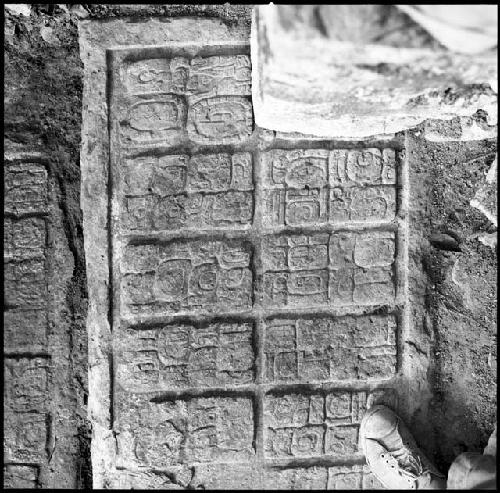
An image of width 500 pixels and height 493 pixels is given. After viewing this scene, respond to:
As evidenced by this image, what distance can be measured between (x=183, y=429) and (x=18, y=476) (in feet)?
2.80

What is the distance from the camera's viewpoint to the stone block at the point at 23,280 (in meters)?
2.61

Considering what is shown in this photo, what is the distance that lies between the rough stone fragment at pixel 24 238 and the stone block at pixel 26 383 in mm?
492

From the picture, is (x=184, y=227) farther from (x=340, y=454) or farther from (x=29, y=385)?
(x=340, y=454)

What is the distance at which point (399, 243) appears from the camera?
2.52 m

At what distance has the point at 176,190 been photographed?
247 centimetres

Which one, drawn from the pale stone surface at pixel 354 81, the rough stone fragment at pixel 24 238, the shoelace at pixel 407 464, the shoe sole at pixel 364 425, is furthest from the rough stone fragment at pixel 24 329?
the shoelace at pixel 407 464

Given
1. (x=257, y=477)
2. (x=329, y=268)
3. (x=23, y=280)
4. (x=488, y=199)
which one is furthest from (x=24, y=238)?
(x=488, y=199)

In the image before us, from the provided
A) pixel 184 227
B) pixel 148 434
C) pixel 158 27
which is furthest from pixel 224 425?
pixel 158 27

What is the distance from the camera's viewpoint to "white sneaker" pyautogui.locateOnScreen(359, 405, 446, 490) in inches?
96.2

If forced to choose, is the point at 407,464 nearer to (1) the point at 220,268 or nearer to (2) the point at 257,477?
(2) the point at 257,477

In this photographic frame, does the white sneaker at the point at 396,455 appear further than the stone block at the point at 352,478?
No

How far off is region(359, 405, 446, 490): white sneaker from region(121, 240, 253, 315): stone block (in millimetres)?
775

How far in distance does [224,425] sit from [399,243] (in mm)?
1126

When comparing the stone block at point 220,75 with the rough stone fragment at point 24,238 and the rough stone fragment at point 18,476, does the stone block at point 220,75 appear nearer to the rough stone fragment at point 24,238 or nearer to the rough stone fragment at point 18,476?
the rough stone fragment at point 24,238
